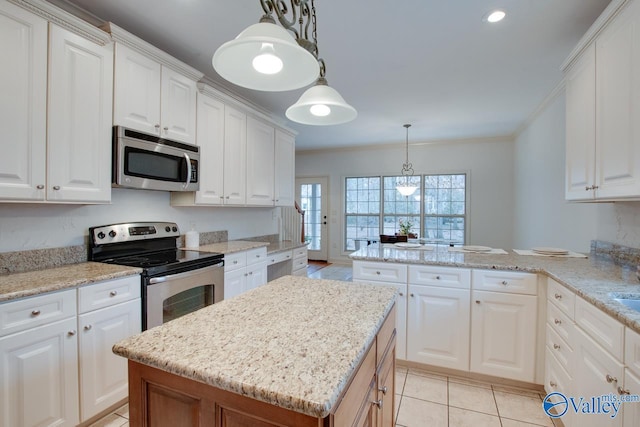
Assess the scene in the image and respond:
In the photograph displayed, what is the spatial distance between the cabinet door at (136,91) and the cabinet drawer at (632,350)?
2858mm

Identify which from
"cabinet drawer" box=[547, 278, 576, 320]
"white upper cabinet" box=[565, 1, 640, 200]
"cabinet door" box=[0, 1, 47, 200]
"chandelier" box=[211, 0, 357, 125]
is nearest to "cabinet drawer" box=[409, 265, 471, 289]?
"cabinet drawer" box=[547, 278, 576, 320]

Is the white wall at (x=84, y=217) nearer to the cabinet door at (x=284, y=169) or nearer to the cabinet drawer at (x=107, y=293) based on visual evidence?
the cabinet drawer at (x=107, y=293)

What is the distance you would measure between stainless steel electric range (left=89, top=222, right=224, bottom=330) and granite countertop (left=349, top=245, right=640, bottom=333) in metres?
1.22

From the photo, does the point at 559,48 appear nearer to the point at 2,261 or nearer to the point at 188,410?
the point at 188,410

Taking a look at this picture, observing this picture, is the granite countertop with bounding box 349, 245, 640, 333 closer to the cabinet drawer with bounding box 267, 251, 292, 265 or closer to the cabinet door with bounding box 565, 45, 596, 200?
the cabinet door with bounding box 565, 45, 596, 200

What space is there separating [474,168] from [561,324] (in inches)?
179

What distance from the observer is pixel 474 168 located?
5.69 meters

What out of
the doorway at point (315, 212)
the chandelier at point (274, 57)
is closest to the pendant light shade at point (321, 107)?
the chandelier at point (274, 57)

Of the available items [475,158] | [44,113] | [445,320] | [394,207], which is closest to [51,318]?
[44,113]

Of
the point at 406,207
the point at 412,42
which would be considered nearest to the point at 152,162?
the point at 412,42

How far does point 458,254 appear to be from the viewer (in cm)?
250

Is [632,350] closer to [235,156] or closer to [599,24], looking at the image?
[599,24]

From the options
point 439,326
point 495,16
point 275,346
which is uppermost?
Result: point 495,16

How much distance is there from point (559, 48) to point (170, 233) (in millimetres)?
3658
